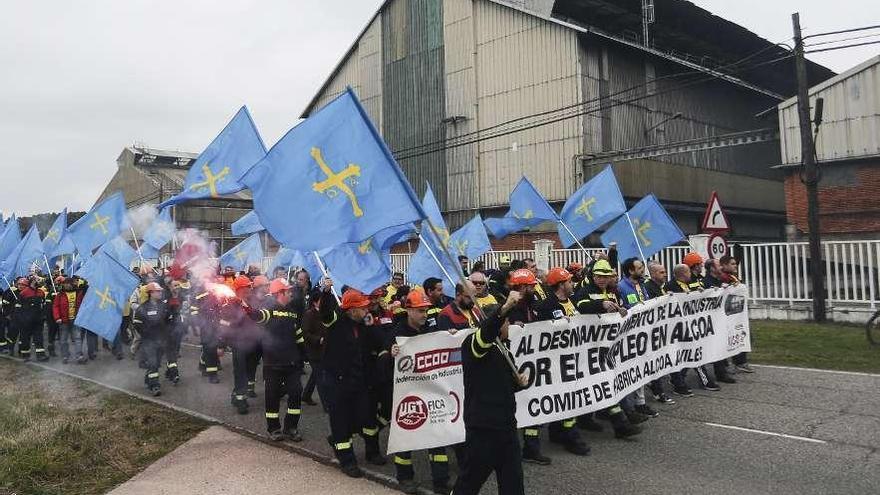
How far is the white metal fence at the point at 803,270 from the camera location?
1412 cm

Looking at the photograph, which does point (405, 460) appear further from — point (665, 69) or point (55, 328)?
point (665, 69)

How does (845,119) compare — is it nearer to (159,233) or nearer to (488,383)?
(488,383)

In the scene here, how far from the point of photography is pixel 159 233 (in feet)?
57.4

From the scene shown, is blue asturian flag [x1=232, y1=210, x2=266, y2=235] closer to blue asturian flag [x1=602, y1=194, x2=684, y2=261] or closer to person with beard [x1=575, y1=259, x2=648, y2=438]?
blue asturian flag [x1=602, y1=194, x2=684, y2=261]

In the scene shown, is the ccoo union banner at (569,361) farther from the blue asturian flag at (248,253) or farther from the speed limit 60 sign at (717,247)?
the blue asturian flag at (248,253)

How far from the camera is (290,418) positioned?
717 centimetres

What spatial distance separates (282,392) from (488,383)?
3.93m

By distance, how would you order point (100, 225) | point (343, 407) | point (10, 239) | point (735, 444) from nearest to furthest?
point (343, 407), point (735, 444), point (100, 225), point (10, 239)

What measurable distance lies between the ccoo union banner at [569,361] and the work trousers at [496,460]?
1.19 metres

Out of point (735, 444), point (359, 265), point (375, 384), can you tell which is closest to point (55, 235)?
point (359, 265)

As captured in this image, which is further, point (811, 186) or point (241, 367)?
point (811, 186)

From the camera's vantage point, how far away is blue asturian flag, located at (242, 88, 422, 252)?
17.6 ft

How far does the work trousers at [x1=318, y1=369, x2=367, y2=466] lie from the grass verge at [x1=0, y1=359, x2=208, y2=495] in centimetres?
208

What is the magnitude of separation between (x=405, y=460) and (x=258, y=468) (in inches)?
61.1
